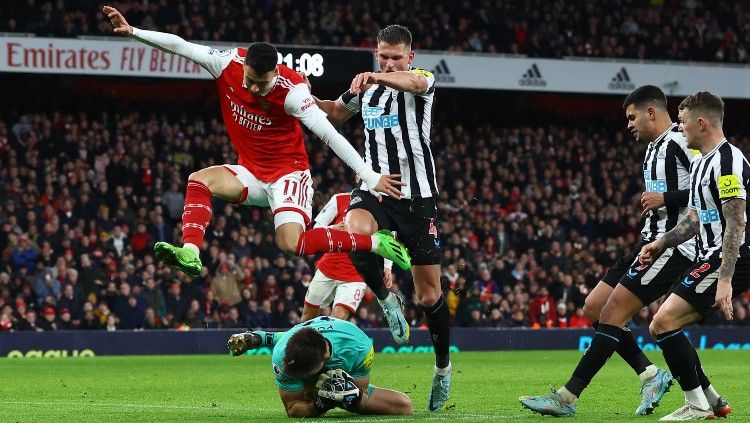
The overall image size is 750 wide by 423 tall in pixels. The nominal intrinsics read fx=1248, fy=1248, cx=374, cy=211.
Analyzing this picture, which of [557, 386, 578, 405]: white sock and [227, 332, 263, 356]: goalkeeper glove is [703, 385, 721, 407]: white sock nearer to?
[557, 386, 578, 405]: white sock

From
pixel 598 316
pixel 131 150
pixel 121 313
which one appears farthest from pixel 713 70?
pixel 598 316

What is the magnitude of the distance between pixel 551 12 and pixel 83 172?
1247 centimetres

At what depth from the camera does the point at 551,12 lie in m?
30.4

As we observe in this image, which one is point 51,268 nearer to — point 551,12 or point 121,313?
point 121,313

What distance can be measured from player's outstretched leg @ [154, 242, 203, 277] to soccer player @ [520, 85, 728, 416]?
2.50 metres

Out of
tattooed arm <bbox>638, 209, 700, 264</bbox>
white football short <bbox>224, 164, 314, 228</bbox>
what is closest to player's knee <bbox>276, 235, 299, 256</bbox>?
white football short <bbox>224, 164, 314, 228</bbox>

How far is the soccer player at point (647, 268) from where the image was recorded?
27.7ft

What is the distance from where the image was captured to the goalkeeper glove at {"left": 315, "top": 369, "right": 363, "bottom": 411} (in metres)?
8.02

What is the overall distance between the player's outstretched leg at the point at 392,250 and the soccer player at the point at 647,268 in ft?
4.85

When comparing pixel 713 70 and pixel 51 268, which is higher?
pixel 713 70

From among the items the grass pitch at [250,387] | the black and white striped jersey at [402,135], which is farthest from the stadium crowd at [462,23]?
the black and white striped jersey at [402,135]

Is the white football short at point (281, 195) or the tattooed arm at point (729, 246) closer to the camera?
the tattooed arm at point (729, 246)

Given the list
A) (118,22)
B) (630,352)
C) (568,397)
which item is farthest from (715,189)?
(118,22)

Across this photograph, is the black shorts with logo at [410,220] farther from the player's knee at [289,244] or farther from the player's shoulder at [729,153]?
the player's shoulder at [729,153]
